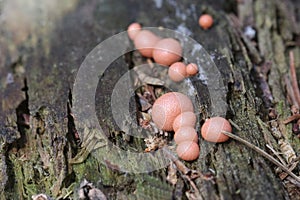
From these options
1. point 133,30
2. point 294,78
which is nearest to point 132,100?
point 133,30

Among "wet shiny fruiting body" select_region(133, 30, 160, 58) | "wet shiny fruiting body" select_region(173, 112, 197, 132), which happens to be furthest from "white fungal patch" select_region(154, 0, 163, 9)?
"wet shiny fruiting body" select_region(173, 112, 197, 132)

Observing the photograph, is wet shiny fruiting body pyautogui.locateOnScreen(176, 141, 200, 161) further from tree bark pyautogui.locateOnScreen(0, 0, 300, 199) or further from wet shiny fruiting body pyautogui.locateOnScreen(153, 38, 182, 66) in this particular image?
wet shiny fruiting body pyautogui.locateOnScreen(153, 38, 182, 66)

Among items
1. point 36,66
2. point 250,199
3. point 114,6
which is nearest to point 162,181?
point 250,199

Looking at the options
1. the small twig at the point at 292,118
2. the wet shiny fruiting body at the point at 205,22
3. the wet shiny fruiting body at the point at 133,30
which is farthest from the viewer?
the wet shiny fruiting body at the point at 205,22

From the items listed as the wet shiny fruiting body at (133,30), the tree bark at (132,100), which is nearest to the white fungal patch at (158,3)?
the tree bark at (132,100)

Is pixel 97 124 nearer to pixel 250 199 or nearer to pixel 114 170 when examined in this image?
pixel 114 170

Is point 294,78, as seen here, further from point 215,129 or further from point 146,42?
point 146,42

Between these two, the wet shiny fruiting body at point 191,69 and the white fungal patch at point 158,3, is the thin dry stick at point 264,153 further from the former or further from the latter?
the white fungal patch at point 158,3
